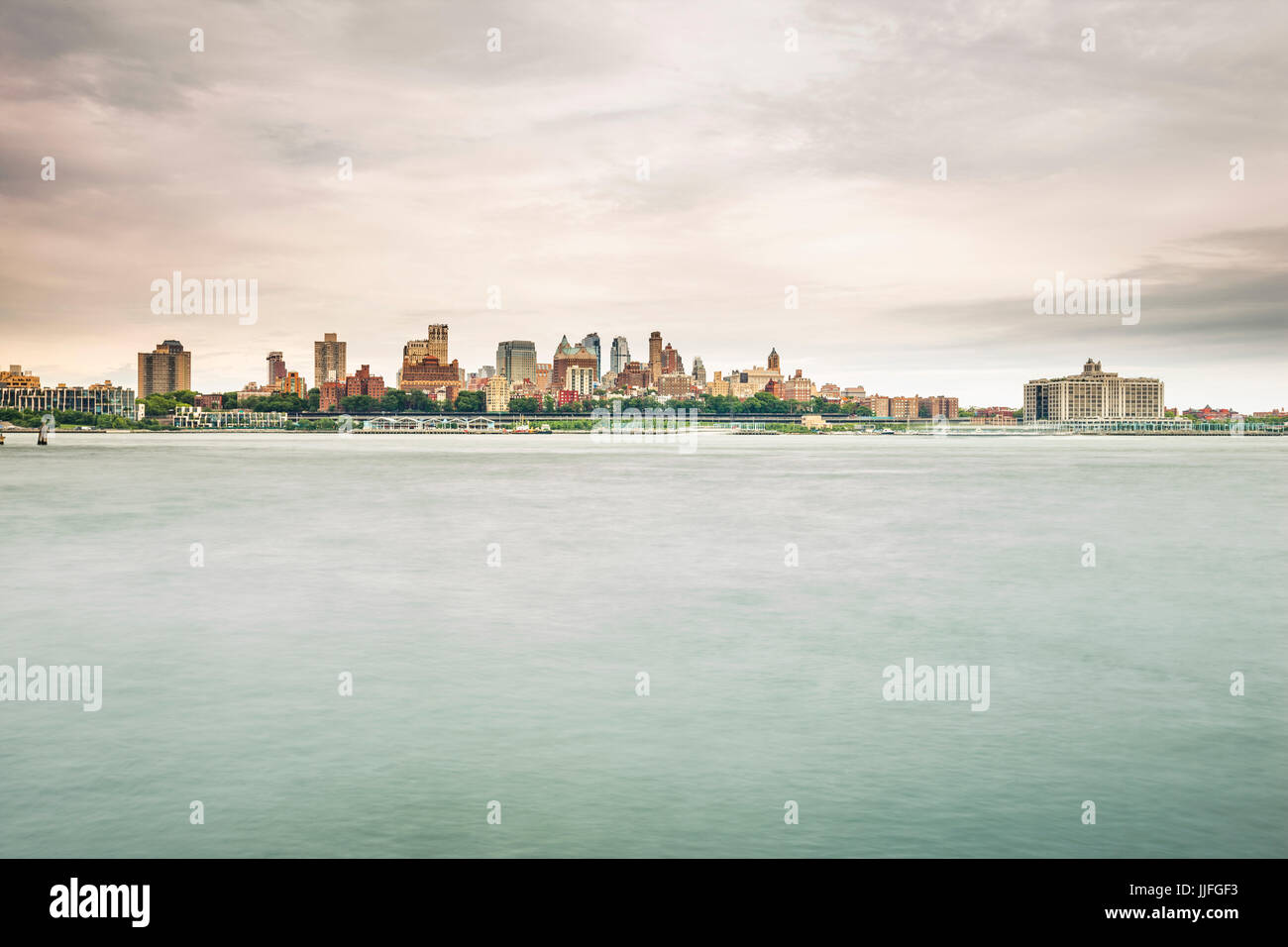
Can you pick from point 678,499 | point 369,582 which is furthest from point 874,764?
point 678,499

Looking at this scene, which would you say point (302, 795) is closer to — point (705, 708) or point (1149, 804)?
point (705, 708)

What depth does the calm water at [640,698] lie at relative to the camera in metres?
11.5

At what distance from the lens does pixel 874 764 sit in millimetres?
13586

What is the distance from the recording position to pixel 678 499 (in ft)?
199

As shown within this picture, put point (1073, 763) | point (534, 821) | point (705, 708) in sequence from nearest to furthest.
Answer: point (534, 821)
point (1073, 763)
point (705, 708)

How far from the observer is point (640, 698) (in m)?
17.2

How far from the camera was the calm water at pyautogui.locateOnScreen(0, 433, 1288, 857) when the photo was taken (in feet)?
37.7

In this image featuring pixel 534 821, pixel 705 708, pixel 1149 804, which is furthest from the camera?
pixel 705 708

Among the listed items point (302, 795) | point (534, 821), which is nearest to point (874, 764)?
point (534, 821)

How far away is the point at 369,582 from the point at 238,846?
762 inches
